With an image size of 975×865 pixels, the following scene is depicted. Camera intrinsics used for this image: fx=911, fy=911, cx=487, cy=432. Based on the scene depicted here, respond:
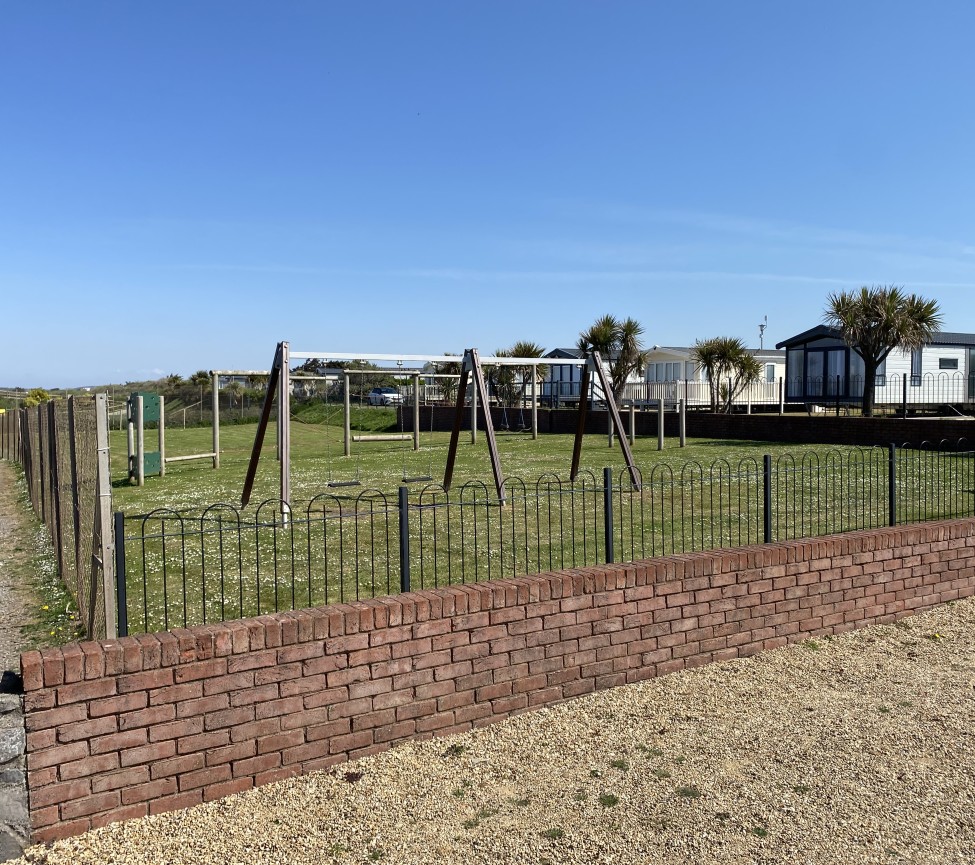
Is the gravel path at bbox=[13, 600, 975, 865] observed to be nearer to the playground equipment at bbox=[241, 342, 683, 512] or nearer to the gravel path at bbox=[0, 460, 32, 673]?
the gravel path at bbox=[0, 460, 32, 673]

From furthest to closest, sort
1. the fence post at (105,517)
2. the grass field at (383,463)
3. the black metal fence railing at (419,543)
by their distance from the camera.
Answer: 1. the grass field at (383,463)
2. the black metal fence railing at (419,543)
3. the fence post at (105,517)

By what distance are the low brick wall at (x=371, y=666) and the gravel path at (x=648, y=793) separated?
6.2 inches

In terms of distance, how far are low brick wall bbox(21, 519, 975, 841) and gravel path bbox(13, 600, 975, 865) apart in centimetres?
16

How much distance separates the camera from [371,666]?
5348 millimetres

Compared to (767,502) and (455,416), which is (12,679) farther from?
(455,416)

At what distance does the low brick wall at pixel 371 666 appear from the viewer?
4.48 metres

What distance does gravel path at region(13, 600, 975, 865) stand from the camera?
4.32 metres

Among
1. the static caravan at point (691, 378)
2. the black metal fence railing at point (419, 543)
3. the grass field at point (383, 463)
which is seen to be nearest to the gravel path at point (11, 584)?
the black metal fence railing at point (419, 543)

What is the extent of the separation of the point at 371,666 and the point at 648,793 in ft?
5.60

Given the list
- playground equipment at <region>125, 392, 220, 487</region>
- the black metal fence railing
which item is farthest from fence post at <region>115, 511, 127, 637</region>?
playground equipment at <region>125, 392, 220, 487</region>

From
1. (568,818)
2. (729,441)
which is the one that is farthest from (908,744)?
(729,441)

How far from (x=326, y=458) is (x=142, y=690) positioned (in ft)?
56.9

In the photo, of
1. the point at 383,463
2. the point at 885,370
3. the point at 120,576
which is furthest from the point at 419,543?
the point at 885,370

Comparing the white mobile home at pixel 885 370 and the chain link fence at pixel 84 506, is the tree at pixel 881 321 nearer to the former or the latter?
the white mobile home at pixel 885 370
